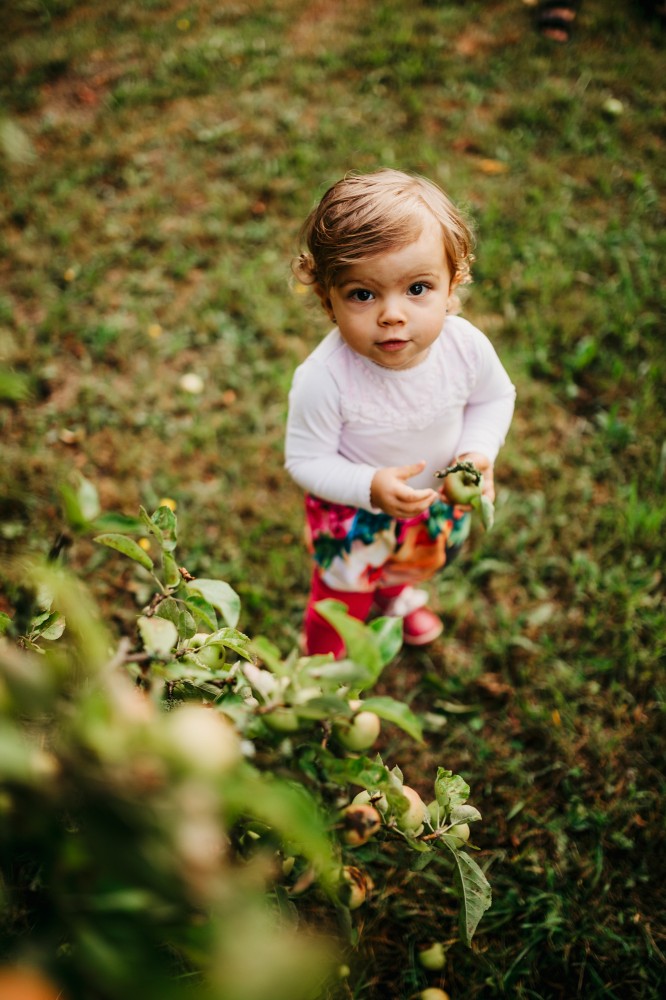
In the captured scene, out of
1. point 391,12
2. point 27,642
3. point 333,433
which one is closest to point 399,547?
point 333,433

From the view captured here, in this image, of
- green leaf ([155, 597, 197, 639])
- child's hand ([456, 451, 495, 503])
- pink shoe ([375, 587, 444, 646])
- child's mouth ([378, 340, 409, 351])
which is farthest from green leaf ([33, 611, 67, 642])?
pink shoe ([375, 587, 444, 646])

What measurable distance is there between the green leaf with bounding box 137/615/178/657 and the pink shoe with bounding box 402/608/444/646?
1433mm

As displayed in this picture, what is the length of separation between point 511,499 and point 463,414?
2.72 feet

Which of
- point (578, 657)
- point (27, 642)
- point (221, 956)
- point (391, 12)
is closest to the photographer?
point (221, 956)

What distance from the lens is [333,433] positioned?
152 centimetres

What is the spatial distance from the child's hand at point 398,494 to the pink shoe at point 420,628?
778mm

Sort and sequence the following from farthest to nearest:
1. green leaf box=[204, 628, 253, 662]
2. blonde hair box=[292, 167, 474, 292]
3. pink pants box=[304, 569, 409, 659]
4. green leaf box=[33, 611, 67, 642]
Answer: pink pants box=[304, 569, 409, 659]
blonde hair box=[292, 167, 474, 292]
green leaf box=[33, 611, 67, 642]
green leaf box=[204, 628, 253, 662]

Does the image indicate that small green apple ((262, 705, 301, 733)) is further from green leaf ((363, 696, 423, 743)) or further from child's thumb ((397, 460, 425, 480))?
child's thumb ((397, 460, 425, 480))

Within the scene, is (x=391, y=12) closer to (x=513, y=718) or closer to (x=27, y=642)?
(x=513, y=718)

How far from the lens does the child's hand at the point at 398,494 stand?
1413 mm

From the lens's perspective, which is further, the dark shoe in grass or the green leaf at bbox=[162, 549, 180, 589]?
the dark shoe in grass

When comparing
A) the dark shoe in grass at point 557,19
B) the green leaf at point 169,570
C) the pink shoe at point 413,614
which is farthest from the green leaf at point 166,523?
the dark shoe in grass at point 557,19

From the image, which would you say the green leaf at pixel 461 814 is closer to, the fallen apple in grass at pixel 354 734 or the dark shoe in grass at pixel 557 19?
the fallen apple in grass at pixel 354 734

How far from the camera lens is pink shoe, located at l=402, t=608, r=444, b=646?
2.15m
